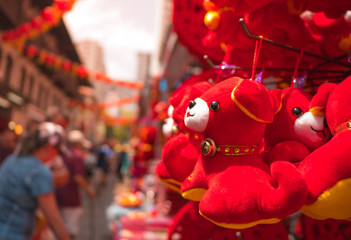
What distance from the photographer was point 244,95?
1017 mm

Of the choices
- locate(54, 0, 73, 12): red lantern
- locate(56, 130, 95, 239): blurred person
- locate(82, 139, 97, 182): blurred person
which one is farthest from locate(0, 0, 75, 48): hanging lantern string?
locate(56, 130, 95, 239): blurred person

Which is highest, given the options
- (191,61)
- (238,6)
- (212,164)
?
(238,6)

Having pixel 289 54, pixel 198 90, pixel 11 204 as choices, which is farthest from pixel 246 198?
pixel 11 204

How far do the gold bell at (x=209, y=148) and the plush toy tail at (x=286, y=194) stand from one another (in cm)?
22

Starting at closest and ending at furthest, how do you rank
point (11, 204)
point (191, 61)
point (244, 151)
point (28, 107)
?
point (244, 151) < point (11, 204) < point (191, 61) < point (28, 107)

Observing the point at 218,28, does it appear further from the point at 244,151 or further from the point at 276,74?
the point at 244,151

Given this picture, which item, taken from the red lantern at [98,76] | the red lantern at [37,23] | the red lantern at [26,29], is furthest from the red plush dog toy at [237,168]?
the red lantern at [98,76]

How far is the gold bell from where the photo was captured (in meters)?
1.10

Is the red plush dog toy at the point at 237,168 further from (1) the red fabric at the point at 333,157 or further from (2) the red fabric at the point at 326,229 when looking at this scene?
(2) the red fabric at the point at 326,229

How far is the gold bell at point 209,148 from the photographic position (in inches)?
43.3

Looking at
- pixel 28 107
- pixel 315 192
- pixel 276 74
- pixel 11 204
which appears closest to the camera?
pixel 315 192

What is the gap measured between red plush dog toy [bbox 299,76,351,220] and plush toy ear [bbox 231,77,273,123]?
18cm

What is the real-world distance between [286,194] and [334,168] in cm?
15

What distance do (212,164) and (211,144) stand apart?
7 centimetres
